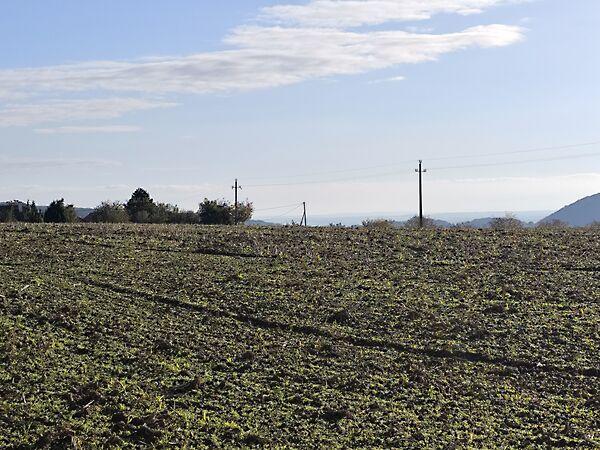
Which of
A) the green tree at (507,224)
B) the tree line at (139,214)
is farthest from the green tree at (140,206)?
the green tree at (507,224)

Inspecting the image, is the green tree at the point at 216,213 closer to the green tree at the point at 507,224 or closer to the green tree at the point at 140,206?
the green tree at the point at 140,206

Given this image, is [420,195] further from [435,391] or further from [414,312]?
[435,391]

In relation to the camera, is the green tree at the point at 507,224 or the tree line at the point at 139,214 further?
the tree line at the point at 139,214

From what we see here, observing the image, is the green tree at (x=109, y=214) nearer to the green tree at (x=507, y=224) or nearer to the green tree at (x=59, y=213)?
the green tree at (x=59, y=213)

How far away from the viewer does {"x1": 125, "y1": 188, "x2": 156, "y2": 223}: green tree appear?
54278mm

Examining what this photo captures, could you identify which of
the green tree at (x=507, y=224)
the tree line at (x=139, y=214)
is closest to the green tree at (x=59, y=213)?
the tree line at (x=139, y=214)

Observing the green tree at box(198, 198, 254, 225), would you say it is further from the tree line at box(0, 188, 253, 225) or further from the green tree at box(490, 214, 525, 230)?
the green tree at box(490, 214, 525, 230)

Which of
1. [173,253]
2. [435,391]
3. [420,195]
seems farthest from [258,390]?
[420,195]

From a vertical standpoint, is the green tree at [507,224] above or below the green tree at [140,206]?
below

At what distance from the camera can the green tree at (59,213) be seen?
52469mm

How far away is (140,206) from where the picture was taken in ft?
186

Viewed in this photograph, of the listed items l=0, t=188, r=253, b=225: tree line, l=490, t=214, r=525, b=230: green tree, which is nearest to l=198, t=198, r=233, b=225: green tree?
l=0, t=188, r=253, b=225: tree line

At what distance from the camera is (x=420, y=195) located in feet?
192

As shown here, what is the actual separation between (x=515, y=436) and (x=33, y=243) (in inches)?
605
